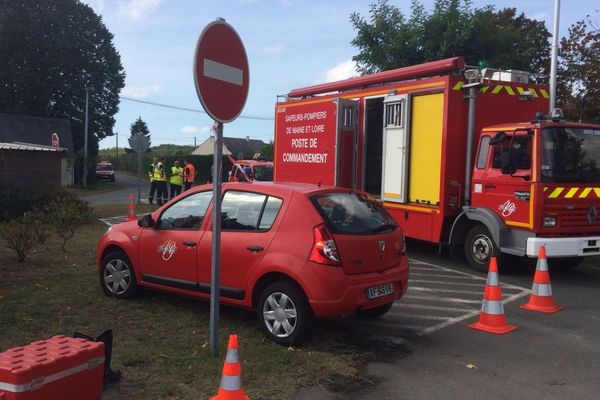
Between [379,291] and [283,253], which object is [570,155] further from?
[283,253]

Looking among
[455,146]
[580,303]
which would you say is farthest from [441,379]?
[455,146]

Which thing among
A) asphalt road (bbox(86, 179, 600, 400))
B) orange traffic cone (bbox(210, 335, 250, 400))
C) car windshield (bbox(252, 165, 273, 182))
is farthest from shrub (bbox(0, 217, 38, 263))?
car windshield (bbox(252, 165, 273, 182))

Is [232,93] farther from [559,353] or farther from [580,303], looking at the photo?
[580,303]

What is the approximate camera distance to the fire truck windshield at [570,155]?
27.5ft

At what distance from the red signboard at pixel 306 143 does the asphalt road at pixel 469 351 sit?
4379mm

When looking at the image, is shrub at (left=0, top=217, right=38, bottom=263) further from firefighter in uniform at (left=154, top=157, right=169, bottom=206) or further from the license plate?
firefighter in uniform at (left=154, top=157, right=169, bottom=206)

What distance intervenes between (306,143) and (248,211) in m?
6.87

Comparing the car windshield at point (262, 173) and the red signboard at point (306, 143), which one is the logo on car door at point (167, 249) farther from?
the car windshield at point (262, 173)

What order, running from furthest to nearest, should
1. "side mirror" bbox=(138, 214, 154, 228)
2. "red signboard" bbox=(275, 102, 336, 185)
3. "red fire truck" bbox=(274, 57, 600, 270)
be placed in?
1. "red signboard" bbox=(275, 102, 336, 185)
2. "red fire truck" bbox=(274, 57, 600, 270)
3. "side mirror" bbox=(138, 214, 154, 228)

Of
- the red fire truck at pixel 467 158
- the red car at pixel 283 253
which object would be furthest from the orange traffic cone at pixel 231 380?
the red fire truck at pixel 467 158

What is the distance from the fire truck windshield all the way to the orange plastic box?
6.80 meters

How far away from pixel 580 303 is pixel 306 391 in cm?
470

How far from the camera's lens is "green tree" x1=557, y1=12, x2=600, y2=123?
46.2 feet

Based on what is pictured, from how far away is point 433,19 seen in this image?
18.5 metres
